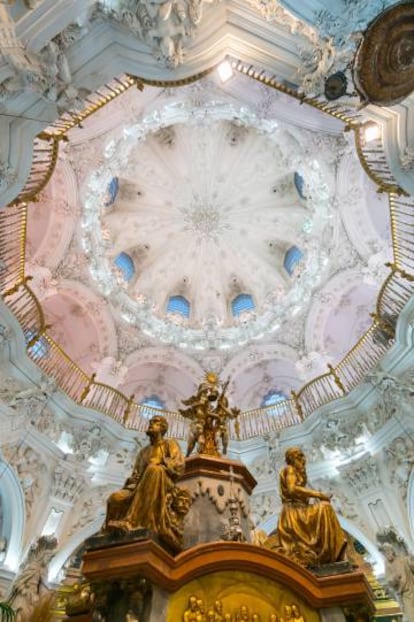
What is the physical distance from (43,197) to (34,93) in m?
10.2

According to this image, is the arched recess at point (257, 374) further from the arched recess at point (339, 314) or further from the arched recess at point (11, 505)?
the arched recess at point (11, 505)

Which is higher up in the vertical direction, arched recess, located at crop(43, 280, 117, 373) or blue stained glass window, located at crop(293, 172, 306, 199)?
blue stained glass window, located at crop(293, 172, 306, 199)

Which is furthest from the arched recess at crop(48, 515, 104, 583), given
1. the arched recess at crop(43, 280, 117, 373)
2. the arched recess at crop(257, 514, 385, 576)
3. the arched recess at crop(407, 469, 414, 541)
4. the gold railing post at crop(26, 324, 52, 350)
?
the arched recess at crop(407, 469, 414, 541)

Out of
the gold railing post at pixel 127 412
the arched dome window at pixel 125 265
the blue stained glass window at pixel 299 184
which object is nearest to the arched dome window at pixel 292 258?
the blue stained glass window at pixel 299 184

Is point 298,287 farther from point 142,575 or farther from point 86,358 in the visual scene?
point 142,575

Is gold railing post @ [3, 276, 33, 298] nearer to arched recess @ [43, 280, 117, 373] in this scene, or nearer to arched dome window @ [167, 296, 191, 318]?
arched recess @ [43, 280, 117, 373]

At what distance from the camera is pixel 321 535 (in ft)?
19.4

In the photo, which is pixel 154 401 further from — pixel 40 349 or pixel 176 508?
pixel 176 508

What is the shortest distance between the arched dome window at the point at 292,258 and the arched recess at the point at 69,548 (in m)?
14.5

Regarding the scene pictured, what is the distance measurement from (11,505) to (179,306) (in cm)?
1363

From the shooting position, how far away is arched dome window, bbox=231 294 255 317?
24030 mm

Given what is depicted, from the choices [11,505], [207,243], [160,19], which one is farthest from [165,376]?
[160,19]

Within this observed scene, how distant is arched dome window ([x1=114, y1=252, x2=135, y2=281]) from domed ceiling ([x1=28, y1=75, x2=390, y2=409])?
65 millimetres

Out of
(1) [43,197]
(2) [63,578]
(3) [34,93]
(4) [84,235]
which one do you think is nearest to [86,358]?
(4) [84,235]
